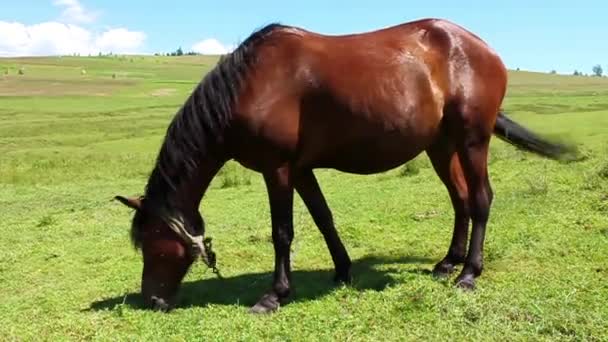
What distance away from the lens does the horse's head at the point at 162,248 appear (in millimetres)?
5316

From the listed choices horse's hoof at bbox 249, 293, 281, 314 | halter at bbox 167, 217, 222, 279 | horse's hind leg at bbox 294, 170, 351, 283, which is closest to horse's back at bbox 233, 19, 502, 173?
horse's hind leg at bbox 294, 170, 351, 283

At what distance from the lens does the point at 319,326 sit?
4695mm

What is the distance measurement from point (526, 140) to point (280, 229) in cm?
281

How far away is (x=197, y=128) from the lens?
5184 millimetres

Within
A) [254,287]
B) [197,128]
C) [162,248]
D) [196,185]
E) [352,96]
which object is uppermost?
[352,96]

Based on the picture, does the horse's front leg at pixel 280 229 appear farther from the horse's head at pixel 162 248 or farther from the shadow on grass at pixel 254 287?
the horse's head at pixel 162 248

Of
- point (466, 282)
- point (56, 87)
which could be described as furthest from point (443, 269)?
point (56, 87)

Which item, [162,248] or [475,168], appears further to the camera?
[475,168]

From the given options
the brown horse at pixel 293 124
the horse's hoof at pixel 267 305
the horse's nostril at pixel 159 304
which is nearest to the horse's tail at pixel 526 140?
the brown horse at pixel 293 124

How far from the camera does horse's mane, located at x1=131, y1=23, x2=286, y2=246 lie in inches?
204

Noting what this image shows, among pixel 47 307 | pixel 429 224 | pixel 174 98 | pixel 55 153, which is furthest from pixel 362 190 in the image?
pixel 174 98

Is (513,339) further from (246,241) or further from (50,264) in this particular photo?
(50,264)

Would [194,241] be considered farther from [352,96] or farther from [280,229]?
[352,96]

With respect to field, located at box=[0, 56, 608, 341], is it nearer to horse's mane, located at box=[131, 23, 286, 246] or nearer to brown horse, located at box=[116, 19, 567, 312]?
brown horse, located at box=[116, 19, 567, 312]
